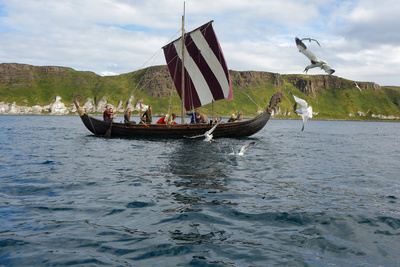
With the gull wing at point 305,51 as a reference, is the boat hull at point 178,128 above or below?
below

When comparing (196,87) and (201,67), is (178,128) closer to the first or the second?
(196,87)

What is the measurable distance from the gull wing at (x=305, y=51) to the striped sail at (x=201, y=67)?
2210cm

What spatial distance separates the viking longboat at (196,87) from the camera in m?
29.8

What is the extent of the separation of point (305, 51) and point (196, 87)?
82.2 ft

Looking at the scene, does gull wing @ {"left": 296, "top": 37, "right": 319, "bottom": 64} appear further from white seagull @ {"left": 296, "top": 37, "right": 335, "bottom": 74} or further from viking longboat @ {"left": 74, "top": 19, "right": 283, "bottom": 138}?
viking longboat @ {"left": 74, "top": 19, "right": 283, "bottom": 138}

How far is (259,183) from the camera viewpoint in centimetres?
1156

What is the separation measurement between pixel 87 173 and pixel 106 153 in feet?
21.7

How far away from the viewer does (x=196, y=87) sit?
1307 inches

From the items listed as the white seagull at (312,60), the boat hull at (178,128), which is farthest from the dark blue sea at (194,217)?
the boat hull at (178,128)

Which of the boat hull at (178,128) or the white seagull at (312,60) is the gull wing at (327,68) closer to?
the white seagull at (312,60)

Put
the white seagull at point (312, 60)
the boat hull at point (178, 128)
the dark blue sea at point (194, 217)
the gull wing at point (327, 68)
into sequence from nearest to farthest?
the dark blue sea at point (194, 217) < the gull wing at point (327, 68) < the white seagull at point (312, 60) < the boat hull at point (178, 128)

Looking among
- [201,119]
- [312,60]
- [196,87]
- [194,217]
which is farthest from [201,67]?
[194,217]

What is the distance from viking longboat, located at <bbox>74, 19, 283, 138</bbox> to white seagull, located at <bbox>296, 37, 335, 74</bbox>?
20501 mm

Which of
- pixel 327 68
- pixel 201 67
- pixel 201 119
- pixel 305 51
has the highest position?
pixel 201 67
